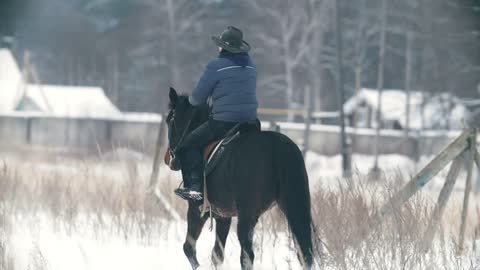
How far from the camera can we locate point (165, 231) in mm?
9328

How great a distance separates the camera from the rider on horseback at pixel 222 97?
6.80 metres

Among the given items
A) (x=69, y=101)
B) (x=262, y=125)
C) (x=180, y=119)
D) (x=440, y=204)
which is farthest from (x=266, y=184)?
(x=69, y=101)

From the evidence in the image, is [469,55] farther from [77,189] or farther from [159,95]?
[77,189]

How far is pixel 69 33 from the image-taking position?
50.5 meters

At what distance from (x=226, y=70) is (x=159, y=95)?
126 ft

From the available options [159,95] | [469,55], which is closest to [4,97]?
[159,95]

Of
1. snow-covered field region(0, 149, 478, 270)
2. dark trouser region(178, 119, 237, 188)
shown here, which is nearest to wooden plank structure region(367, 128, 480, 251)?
snow-covered field region(0, 149, 478, 270)

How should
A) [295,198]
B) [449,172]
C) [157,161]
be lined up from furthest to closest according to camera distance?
[157,161] < [449,172] < [295,198]

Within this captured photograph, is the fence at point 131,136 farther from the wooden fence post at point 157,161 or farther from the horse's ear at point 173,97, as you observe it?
the horse's ear at point 173,97

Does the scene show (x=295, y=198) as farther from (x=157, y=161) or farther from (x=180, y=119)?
(x=157, y=161)

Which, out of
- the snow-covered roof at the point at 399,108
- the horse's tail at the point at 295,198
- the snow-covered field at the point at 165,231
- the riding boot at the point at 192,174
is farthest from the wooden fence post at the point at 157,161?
the snow-covered roof at the point at 399,108

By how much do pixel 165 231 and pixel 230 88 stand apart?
3028 millimetres

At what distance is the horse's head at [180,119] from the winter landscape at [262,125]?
0.17 ft

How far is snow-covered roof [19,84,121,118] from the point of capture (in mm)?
38125
